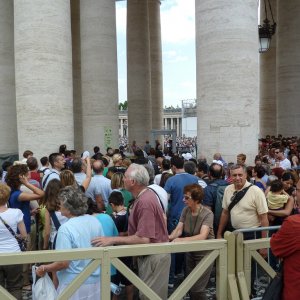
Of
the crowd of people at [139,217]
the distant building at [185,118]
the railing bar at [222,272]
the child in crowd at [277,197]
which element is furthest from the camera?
the distant building at [185,118]

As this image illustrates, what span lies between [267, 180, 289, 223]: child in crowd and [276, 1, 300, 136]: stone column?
69.4 ft

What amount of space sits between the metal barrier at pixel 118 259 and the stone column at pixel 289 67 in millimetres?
24475

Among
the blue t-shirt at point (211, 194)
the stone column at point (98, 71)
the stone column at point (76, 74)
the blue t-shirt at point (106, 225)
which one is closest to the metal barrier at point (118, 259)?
the blue t-shirt at point (106, 225)

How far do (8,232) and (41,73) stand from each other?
36.2 feet

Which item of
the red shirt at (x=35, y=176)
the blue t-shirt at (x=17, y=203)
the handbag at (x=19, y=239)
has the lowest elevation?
the handbag at (x=19, y=239)

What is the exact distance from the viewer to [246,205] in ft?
21.2

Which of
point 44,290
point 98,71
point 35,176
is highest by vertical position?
point 98,71

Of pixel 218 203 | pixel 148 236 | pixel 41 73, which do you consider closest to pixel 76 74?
pixel 41 73

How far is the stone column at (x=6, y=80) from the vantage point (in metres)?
21.4

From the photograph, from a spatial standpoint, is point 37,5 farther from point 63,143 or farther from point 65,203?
point 65,203

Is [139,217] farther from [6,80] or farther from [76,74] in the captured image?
[76,74]

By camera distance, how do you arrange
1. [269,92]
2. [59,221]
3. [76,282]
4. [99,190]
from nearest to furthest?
[76,282]
[59,221]
[99,190]
[269,92]

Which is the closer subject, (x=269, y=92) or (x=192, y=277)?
(x=192, y=277)

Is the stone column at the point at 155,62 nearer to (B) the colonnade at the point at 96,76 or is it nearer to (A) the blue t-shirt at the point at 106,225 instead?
(B) the colonnade at the point at 96,76
